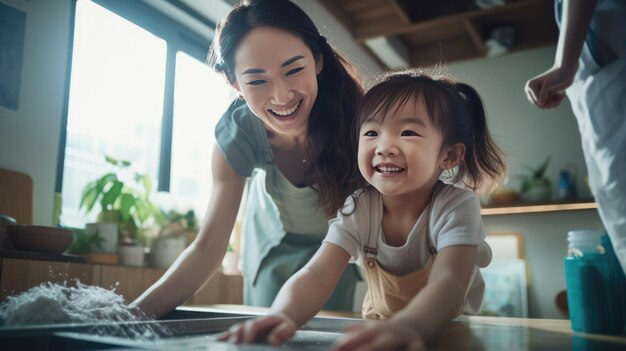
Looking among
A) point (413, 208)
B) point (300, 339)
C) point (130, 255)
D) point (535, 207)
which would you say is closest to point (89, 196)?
point (130, 255)

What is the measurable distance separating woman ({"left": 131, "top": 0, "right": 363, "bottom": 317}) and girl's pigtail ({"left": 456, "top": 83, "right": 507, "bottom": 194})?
20cm

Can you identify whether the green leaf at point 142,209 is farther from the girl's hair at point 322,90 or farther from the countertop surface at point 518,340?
the countertop surface at point 518,340

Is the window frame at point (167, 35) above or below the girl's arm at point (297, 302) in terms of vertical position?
above

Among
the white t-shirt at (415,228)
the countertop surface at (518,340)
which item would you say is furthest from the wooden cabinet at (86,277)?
the countertop surface at (518,340)

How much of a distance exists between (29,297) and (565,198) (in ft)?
10.9

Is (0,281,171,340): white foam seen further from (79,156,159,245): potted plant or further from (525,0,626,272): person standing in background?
(79,156,159,245): potted plant

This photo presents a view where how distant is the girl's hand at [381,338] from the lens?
0.43 metres

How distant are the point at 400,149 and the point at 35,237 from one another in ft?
4.19

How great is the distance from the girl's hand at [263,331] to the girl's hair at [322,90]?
41 cm

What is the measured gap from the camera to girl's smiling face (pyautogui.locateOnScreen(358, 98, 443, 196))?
2.34 feet

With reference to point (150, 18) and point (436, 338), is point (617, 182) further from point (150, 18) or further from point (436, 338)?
point (150, 18)

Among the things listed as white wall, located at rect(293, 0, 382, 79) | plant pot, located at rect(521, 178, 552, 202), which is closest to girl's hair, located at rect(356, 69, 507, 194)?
white wall, located at rect(293, 0, 382, 79)

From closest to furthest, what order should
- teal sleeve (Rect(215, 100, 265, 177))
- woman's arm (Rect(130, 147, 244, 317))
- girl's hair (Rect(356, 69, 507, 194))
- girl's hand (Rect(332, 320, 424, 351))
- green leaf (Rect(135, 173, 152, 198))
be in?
girl's hand (Rect(332, 320, 424, 351))
girl's hair (Rect(356, 69, 507, 194))
woman's arm (Rect(130, 147, 244, 317))
teal sleeve (Rect(215, 100, 265, 177))
green leaf (Rect(135, 173, 152, 198))

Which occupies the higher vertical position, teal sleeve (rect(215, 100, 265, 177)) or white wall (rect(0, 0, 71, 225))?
white wall (rect(0, 0, 71, 225))
